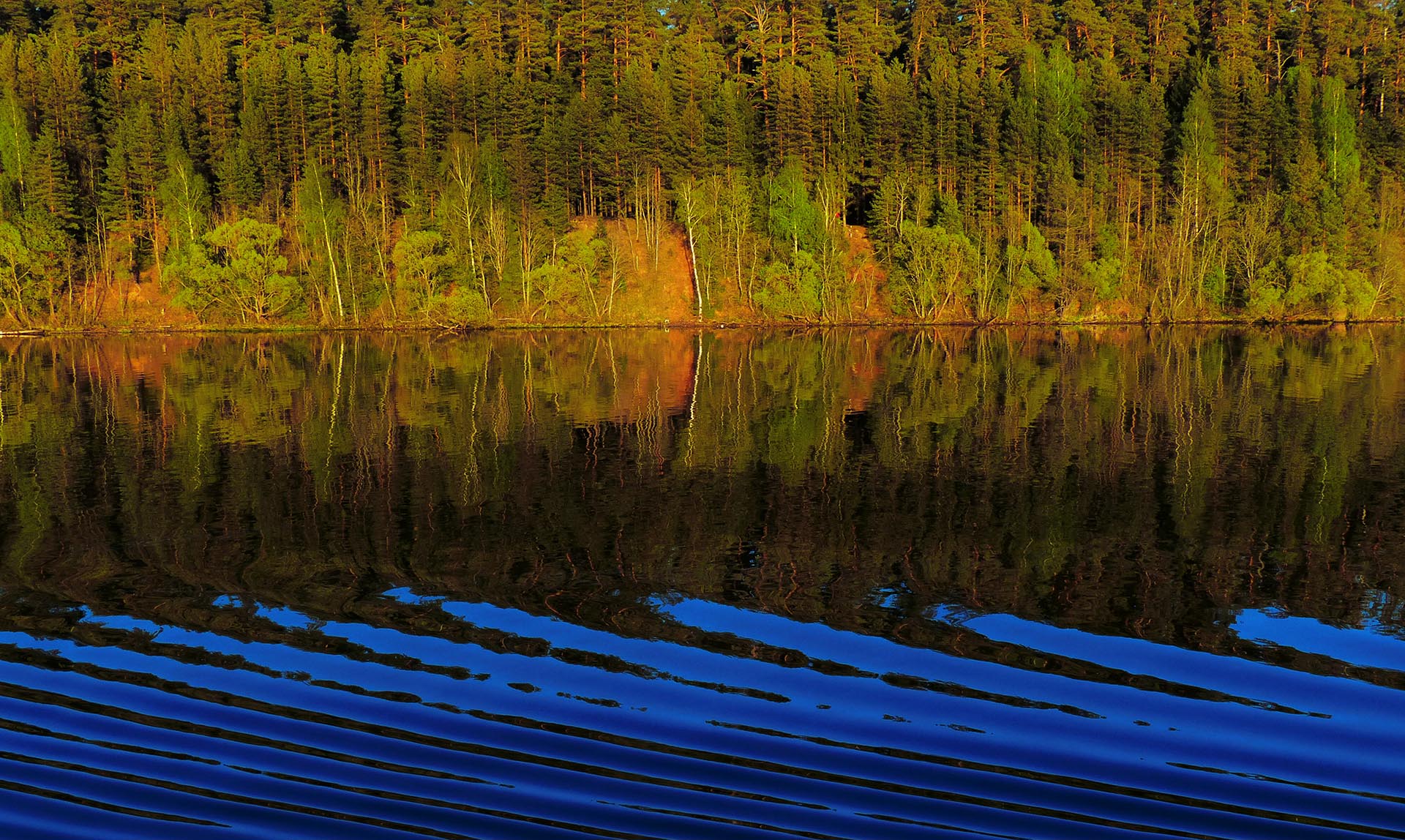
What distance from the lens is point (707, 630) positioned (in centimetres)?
1429

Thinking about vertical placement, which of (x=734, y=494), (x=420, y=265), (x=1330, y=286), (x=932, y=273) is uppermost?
(x=734, y=494)

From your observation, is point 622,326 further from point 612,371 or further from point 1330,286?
point 1330,286

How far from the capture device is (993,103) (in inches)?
4119

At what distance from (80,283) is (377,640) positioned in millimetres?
95266

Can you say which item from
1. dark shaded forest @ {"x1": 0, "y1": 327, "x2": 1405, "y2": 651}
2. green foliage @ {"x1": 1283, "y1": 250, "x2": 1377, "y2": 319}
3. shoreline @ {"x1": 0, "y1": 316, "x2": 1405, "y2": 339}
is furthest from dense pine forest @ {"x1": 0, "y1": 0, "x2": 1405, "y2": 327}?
dark shaded forest @ {"x1": 0, "y1": 327, "x2": 1405, "y2": 651}

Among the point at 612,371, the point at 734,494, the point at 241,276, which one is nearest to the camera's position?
the point at 734,494

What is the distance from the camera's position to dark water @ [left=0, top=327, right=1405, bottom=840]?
9.57 meters

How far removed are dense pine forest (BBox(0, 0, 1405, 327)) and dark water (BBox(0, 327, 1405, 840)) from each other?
2519 inches

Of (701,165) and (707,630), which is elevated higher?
(701,165)

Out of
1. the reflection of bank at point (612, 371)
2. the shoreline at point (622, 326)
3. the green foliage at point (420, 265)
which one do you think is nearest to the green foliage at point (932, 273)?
A: the shoreline at point (622, 326)

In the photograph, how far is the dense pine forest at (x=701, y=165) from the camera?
94.6m

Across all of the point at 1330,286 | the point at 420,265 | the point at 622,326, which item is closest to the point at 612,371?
the point at 622,326

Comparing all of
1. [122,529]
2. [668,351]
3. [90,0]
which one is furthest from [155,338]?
[122,529]

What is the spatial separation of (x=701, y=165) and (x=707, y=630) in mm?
92390
